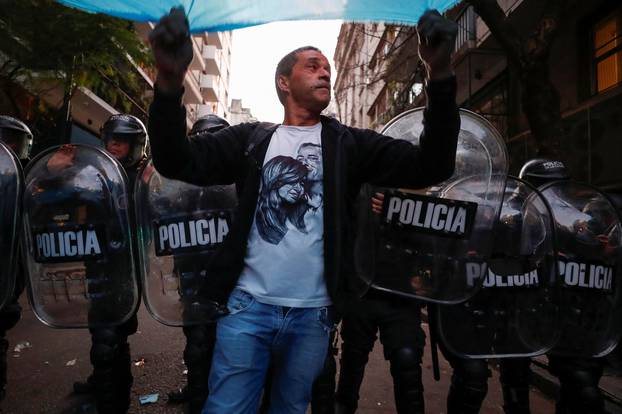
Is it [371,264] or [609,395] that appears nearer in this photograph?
[371,264]

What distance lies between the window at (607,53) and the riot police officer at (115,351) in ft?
24.0

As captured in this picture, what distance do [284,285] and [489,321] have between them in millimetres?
1599

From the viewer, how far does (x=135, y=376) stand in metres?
3.98


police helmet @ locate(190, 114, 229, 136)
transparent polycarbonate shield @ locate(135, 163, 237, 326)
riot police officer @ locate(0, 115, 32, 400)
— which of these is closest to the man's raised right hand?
transparent polycarbonate shield @ locate(135, 163, 237, 326)

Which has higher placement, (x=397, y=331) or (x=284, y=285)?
(x=284, y=285)

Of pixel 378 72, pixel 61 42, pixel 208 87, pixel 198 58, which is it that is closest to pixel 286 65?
pixel 61 42

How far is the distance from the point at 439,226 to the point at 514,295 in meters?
0.70

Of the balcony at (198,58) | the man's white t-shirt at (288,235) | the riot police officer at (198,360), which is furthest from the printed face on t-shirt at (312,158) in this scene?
the balcony at (198,58)

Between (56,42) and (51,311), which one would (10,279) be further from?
(56,42)

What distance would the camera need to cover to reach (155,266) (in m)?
2.59

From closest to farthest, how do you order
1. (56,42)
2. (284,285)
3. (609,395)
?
(284,285)
(609,395)
(56,42)

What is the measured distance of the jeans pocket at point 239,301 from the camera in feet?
5.38

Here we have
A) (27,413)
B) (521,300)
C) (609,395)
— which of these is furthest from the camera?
(609,395)

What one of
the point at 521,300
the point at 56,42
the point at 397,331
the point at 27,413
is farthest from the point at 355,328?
the point at 56,42
